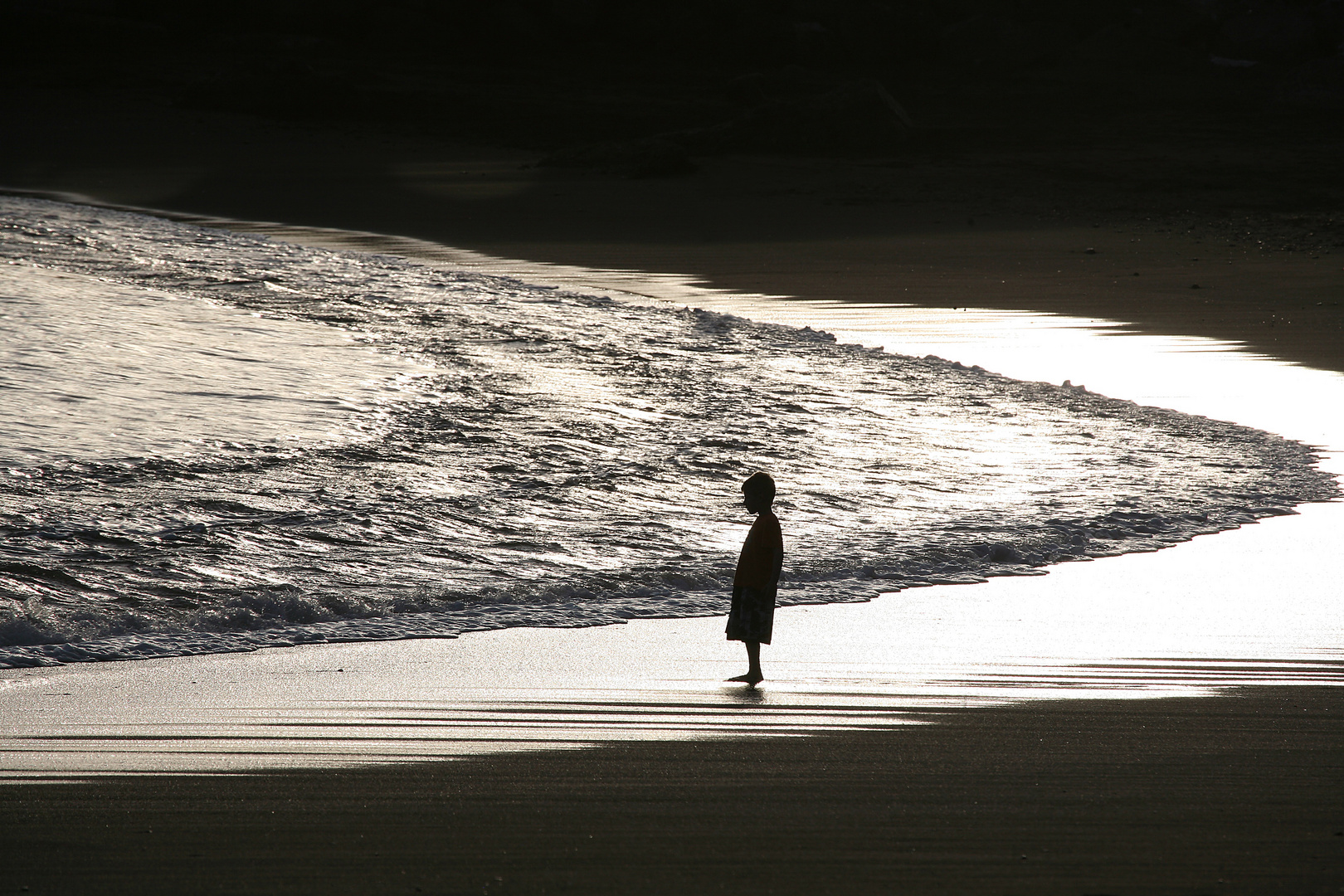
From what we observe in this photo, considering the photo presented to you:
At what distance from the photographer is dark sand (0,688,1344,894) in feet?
11.0

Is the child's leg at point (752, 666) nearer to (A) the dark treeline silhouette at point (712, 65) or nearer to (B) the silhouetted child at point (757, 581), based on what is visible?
(B) the silhouetted child at point (757, 581)

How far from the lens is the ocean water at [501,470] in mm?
6254

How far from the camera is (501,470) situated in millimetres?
8516

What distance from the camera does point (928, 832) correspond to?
142 inches

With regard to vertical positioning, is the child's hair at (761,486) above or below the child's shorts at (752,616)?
above

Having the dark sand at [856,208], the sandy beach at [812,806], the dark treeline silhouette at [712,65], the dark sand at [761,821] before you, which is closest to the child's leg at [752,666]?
the sandy beach at [812,806]

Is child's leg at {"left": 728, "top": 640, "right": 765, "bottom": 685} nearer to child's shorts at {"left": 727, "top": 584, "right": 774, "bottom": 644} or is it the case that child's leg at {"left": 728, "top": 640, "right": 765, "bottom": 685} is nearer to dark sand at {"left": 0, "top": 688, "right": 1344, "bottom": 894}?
child's shorts at {"left": 727, "top": 584, "right": 774, "bottom": 644}

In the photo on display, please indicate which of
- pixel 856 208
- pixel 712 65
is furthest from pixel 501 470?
pixel 712 65

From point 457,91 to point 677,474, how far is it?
2426 cm

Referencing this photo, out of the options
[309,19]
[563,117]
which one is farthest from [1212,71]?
[309,19]

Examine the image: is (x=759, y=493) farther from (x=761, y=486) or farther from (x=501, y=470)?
(x=501, y=470)

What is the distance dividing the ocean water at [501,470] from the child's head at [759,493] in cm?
A: 98

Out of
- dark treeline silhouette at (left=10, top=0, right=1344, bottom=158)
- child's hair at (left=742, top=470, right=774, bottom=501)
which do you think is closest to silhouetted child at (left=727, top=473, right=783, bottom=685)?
child's hair at (left=742, top=470, right=774, bottom=501)

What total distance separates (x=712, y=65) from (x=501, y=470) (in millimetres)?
29569
